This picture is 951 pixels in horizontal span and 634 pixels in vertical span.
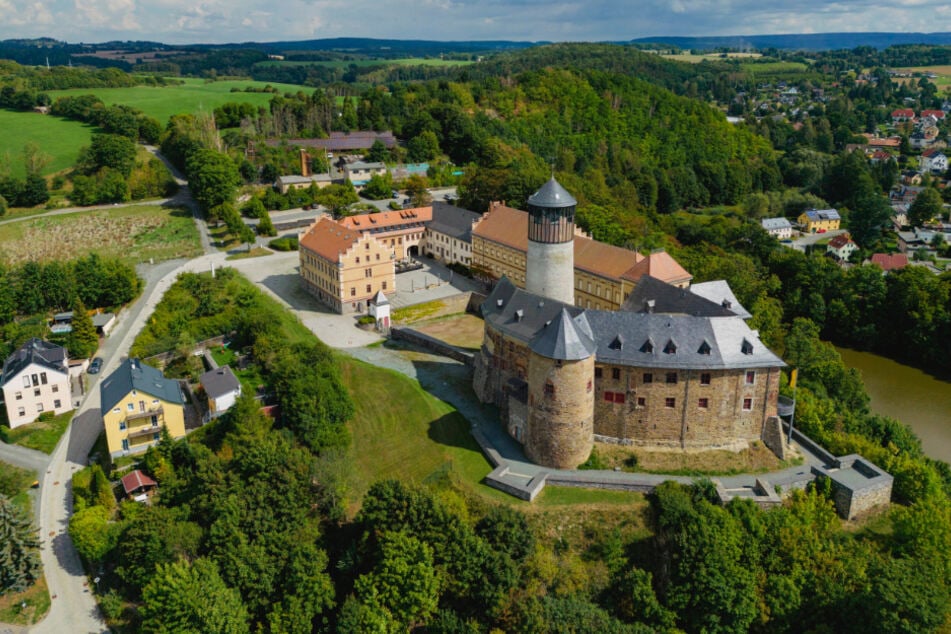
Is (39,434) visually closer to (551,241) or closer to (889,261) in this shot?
(551,241)

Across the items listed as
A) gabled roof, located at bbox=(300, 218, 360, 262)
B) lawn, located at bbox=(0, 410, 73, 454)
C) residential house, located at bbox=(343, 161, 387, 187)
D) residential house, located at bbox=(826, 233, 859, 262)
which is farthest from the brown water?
residential house, located at bbox=(343, 161, 387, 187)

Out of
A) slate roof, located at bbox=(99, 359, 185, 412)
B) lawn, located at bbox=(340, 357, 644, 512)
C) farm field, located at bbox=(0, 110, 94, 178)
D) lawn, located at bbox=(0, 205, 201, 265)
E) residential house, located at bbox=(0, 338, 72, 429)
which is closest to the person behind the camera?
lawn, located at bbox=(340, 357, 644, 512)

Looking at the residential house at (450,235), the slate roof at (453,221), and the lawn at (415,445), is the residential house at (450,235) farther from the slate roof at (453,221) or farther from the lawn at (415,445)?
the lawn at (415,445)

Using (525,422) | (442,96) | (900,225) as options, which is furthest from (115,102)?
(900,225)

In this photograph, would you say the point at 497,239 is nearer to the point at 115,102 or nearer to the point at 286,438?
the point at 286,438

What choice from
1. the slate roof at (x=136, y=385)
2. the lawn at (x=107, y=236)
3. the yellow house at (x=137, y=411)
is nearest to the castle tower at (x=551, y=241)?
the slate roof at (x=136, y=385)

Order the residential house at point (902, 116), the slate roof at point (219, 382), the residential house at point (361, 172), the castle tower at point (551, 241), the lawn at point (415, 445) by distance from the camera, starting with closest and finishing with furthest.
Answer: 1. the lawn at point (415, 445)
2. the slate roof at point (219, 382)
3. the castle tower at point (551, 241)
4. the residential house at point (361, 172)
5. the residential house at point (902, 116)

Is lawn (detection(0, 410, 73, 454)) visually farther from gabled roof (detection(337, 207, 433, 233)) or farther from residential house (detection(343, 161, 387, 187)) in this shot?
residential house (detection(343, 161, 387, 187))
